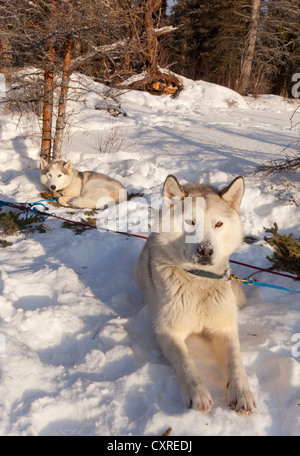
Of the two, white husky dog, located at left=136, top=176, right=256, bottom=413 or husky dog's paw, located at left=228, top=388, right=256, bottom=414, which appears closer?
husky dog's paw, located at left=228, top=388, right=256, bottom=414

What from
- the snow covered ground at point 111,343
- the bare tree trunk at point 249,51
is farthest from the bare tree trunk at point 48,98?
the bare tree trunk at point 249,51

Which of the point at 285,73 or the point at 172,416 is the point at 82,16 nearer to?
A: the point at 172,416

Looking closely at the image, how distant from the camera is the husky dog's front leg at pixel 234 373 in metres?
1.66

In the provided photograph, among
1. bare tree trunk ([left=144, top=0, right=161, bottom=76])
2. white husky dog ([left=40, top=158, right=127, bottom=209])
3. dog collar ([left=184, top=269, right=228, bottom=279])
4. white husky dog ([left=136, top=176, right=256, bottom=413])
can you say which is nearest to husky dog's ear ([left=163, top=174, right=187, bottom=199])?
white husky dog ([left=136, top=176, right=256, bottom=413])

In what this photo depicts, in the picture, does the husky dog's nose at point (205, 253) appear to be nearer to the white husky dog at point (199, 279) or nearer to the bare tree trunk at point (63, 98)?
the white husky dog at point (199, 279)

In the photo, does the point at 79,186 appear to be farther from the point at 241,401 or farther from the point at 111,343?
the point at 241,401

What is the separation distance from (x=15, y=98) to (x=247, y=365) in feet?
22.4

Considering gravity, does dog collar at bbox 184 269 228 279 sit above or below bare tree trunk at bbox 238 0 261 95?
below

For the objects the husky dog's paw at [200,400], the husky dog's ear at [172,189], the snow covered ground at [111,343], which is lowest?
the snow covered ground at [111,343]

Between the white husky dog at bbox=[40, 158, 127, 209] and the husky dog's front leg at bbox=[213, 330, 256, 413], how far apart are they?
4.25 metres

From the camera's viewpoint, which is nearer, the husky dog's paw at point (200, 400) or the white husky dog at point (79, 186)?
the husky dog's paw at point (200, 400)

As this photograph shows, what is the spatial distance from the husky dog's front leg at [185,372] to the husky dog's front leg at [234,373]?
0.50 feet

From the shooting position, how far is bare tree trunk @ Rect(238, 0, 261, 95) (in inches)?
655

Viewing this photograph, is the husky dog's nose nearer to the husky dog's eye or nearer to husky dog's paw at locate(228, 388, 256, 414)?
the husky dog's eye
